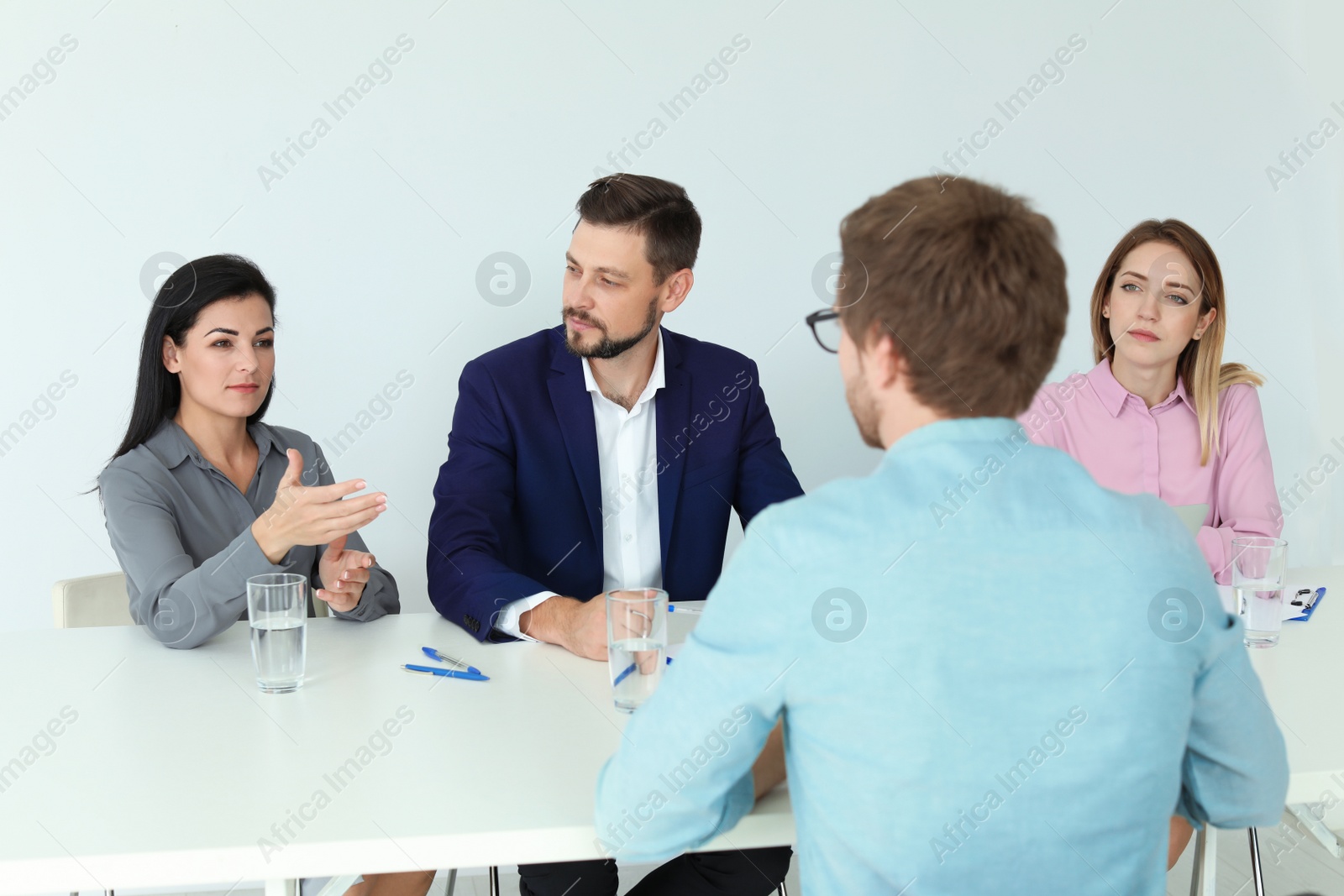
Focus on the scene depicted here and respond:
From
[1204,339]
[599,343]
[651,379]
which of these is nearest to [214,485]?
[599,343]

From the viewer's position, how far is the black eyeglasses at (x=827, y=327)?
111 cm

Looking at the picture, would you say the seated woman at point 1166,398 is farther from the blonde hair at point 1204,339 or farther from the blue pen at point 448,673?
the blue pen at point 448,673

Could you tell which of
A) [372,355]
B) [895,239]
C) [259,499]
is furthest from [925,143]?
[895,239]

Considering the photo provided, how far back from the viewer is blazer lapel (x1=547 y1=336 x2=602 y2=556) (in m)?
2.31

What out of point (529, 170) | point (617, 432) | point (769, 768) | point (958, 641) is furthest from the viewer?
point (529, 170)

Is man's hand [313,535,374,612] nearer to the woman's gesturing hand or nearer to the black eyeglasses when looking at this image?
the woman's gesturing hand

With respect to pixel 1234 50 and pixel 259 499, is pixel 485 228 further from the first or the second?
pixel 1234 50

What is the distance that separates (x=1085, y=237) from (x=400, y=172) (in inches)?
83.9

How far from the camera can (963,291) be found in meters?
0.99

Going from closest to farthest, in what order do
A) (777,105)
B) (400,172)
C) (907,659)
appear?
(907,659) < (400,172) < (777,105)

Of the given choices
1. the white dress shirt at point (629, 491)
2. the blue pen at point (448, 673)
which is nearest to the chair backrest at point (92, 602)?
the blue pen at point (448, 673)

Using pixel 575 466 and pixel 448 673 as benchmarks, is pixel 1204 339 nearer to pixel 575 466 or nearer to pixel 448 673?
pixel 575 466

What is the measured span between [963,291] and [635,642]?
2.27 feet

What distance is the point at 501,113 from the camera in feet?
9.88
